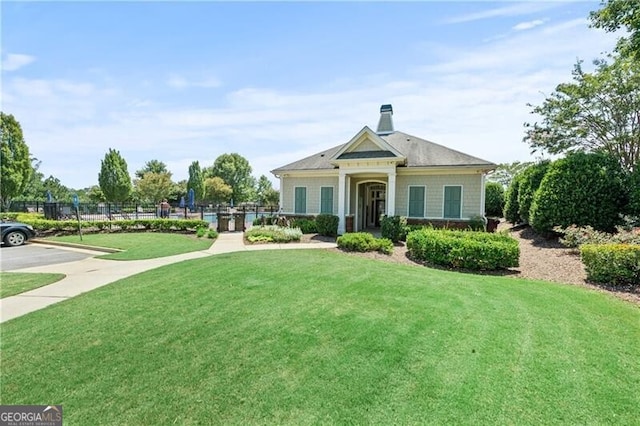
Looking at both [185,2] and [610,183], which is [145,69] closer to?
[185,2]

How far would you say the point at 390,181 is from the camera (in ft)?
46.0

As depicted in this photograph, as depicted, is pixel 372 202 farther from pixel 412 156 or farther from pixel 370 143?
pixel 370 143

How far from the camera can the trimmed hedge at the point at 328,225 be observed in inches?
549

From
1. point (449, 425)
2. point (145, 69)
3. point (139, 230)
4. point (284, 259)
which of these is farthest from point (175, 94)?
point (449, 425)

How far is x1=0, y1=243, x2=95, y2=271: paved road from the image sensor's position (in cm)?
875

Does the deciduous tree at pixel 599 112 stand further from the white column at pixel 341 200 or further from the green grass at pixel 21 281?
the green grass at pixel 21 281

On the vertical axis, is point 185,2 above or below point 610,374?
above

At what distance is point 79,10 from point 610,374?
1045 centimetres

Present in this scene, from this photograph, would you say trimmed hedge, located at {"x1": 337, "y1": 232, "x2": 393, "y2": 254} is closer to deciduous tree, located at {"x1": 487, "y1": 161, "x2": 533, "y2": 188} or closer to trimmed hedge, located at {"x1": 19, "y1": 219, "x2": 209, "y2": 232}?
trimmed hedge, located at {"x1": 19, "y1": 219, "x2": 209, "y2": 232}

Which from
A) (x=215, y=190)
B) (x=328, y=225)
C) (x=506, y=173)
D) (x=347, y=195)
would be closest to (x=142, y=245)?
(x=328, y=225)

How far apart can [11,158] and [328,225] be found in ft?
82.5

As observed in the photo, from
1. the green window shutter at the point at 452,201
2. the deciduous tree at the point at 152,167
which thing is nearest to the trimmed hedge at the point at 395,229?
the green window shutter at the point at 452,201

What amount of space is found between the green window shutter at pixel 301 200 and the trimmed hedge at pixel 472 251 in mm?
8572

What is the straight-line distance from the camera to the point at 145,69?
1006 cm
